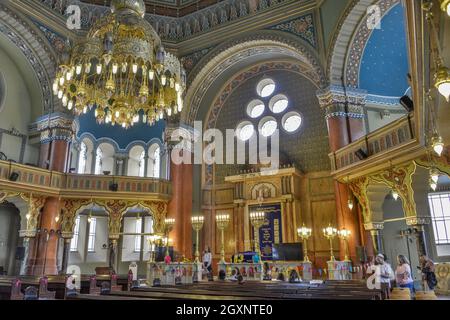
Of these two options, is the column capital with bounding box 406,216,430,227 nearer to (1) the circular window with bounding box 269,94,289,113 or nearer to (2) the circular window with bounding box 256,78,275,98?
(1) the circular window with bounding box 269,94,289,113

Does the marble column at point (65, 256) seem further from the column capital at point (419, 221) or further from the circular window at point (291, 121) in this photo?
the column capital at point (419, 221)

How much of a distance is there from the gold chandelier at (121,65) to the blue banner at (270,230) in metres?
8.04

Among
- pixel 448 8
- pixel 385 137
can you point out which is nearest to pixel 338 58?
pixel 385 137

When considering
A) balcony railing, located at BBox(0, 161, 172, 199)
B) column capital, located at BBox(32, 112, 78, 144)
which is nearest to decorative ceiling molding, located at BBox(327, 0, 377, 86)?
balcony railing, located at BBox(0, 161, 172, 199)

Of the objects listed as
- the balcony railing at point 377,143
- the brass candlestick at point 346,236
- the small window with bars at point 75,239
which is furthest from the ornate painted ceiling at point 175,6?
the brass candlestick at point 346,236

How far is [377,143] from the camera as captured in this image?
1138 centimetres

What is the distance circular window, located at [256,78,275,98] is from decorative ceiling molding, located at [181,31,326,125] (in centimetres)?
154

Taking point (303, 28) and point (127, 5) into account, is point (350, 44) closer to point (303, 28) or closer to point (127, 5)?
point (303, 28)

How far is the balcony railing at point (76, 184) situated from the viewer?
1401 centimetres

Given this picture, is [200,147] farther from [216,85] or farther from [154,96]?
[154,96]

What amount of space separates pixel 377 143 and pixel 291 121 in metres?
7.28

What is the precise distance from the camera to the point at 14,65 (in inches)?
659
